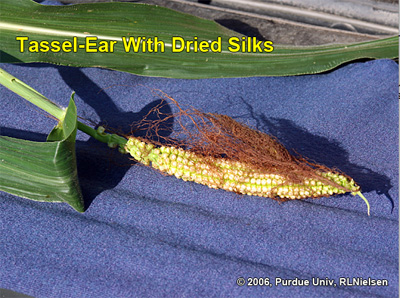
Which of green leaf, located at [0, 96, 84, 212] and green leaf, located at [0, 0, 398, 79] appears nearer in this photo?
green leaf, located at [0, 96, 84, 212]

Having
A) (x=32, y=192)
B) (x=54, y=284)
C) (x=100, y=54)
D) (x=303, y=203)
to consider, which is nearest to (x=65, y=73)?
(x=100, y=54)

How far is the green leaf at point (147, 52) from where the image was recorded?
0.91 metres

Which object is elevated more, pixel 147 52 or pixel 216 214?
pixel 147 52

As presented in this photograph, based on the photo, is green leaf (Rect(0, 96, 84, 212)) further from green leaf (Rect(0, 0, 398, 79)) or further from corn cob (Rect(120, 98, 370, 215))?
green leaf (Rect(0, 0, 398, 79))

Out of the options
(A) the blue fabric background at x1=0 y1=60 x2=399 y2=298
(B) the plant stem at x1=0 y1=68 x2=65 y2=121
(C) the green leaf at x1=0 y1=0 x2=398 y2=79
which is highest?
(C) the green leaf at x1=0 y1=0 x2=398 y2=79

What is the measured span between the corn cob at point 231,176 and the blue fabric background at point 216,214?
0.05 m

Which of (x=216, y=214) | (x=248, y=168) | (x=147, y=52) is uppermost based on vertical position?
(x=147, y=52)

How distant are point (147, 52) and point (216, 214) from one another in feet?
1.31

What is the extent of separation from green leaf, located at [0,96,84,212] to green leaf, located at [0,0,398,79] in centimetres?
25

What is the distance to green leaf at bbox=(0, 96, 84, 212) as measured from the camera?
0.70 metres

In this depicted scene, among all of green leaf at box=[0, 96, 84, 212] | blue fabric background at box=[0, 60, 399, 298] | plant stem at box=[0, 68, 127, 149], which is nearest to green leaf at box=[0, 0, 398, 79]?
blue fabric background at box=[0, 60, 399, 298]

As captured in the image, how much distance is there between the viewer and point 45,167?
72cm

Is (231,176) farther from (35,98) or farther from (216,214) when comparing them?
(35,98)

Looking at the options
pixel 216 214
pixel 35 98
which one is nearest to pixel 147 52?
pixel 35 98
